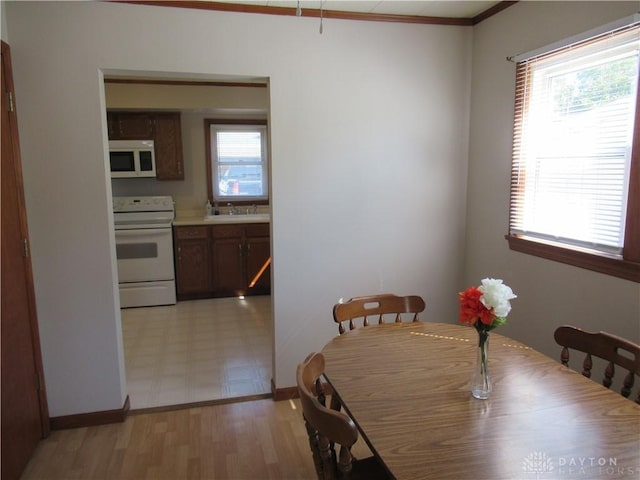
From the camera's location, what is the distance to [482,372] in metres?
1.42

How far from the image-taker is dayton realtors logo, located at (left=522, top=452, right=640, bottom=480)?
1.06 metres

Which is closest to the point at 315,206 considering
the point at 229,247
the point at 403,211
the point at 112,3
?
the point at 403,211

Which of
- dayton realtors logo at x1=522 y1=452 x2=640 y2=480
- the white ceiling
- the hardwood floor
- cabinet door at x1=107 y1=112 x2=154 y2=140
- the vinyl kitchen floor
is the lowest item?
the hardwood floor

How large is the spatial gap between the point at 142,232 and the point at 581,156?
411 cm

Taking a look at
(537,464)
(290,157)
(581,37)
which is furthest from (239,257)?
→ (537,464)

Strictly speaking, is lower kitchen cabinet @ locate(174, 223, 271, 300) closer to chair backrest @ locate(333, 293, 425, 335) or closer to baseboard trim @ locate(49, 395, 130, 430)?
baseboard trim @ locate(49, 395, 130, 430)

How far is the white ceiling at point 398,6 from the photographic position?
2539mm

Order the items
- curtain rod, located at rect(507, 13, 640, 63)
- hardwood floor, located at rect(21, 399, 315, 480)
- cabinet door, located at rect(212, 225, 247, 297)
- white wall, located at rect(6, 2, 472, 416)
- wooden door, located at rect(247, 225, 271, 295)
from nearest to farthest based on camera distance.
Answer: curtain rod, located at rect(507, 13, 640, 63) < hardwood floor, located at rect(21, 399, 315, 480) < white wall, located at rect(6, 2, 472, 416) < cabinet door, located at rect(212, 225, 247, 297) < wooden door, located at rect(247, 225, 271, 295)

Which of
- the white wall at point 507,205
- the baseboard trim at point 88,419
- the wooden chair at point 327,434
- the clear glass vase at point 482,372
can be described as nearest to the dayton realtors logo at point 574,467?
the clear glass vase at point 482,372

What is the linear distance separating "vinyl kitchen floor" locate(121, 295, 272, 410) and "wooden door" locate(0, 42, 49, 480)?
0.65 meters

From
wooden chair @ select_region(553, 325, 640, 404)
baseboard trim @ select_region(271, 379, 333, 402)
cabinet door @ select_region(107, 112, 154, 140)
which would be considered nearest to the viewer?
wooden chair @ select_region(553, 325, 640, 404)

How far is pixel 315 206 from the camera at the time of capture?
284 centimetres

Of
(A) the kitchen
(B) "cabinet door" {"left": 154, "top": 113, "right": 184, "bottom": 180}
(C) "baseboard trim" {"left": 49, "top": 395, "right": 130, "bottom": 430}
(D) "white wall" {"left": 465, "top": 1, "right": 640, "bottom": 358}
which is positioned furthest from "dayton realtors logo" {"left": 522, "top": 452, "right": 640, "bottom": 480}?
(B) "cabinet door" {"left": 154, "top": 113, "right": 184, "bottom": 180}

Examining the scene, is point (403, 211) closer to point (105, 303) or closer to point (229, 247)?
point (105, 303)
